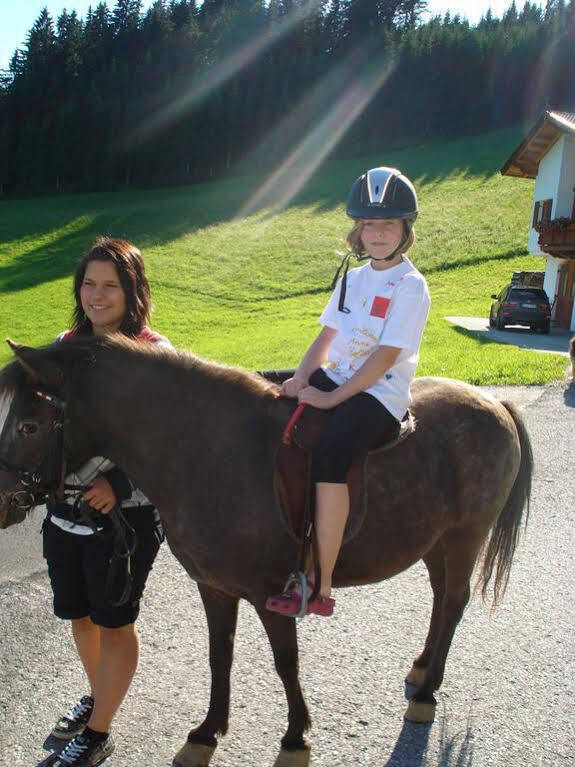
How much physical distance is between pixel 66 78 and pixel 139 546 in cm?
8877

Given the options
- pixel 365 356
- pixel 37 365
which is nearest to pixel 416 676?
pixel 365 356

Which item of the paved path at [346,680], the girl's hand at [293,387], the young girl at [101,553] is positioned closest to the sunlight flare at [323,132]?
the paved path at [346,680]

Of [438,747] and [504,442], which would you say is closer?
[438,747]

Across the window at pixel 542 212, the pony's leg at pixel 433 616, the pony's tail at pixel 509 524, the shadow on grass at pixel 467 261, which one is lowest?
the pony's leg at pixel 433 616

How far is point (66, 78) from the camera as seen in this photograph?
79562mm

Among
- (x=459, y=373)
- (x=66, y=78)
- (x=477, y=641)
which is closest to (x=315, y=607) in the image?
(x=477, y=641)

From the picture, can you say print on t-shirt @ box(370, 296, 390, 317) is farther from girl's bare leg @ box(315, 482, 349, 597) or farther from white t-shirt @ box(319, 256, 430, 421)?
girl's bare leg @ box(315, 482, 349, 597)

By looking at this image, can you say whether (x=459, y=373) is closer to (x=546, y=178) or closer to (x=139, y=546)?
(x=139, y=546)

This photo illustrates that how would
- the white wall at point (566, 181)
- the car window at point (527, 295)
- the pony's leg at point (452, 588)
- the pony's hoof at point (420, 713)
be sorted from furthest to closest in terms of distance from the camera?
the white wall at point (566, 181)
the car window at point (527, 295)
the pony's leg at point (452, 588)
the pony's hoof at point (420, 713)

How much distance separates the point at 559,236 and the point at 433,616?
27594mm

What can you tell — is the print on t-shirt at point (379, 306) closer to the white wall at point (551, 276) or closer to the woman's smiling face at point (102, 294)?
the woman's smiling face at point (102, 294)

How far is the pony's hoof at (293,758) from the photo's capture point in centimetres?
296

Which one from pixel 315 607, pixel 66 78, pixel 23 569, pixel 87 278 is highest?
pixel 66 78

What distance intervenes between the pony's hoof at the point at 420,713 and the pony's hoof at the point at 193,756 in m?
1.04
